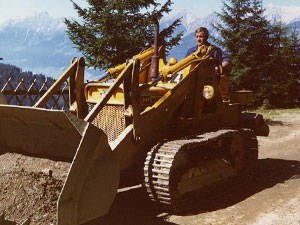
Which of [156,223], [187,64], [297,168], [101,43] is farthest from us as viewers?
[101,43]

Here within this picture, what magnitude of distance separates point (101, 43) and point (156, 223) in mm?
9715

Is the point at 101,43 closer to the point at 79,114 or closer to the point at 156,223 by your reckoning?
the point at 79,114

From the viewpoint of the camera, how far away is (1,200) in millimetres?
5383

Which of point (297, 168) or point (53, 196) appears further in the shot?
point (297, 168)

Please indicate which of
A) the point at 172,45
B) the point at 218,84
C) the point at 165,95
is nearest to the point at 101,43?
the point at 172,45

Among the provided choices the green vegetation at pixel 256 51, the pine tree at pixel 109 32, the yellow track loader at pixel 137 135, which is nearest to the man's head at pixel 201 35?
the yellow track loader at pixel 137 135

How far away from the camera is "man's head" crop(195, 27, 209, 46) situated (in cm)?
842

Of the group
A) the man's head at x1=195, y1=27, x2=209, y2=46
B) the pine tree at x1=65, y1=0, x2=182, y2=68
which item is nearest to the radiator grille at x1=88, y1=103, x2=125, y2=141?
the man's head at x1=195, y1=27, x2=209, y2=46

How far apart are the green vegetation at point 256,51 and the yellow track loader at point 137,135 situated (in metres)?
15.3

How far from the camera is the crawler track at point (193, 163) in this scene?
6188mm

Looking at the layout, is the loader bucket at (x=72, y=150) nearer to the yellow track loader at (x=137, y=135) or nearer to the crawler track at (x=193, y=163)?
the yellow track loader at (x=137, y=135)

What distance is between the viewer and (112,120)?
665 centimetres

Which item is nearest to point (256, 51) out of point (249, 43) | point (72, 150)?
point (249, 43)

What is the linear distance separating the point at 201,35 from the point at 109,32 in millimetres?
7105
